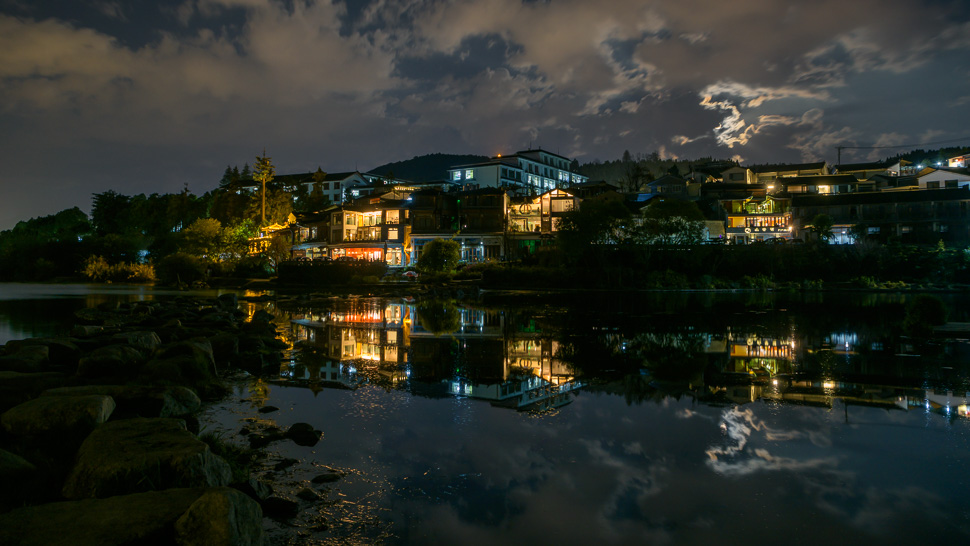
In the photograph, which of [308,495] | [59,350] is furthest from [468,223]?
[308,495]

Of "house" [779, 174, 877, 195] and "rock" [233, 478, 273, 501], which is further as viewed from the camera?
"house" [779, 174, 877, 195]

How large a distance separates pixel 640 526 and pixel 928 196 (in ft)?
280

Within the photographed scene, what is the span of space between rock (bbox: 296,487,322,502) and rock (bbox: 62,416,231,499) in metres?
0.85

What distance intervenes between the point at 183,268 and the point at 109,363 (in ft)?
184

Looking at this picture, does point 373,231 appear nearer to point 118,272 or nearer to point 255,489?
point 118,272

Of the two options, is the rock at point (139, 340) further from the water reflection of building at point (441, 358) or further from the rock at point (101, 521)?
the rock at point (101, 521)

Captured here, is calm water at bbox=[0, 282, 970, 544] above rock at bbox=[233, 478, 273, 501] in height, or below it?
below

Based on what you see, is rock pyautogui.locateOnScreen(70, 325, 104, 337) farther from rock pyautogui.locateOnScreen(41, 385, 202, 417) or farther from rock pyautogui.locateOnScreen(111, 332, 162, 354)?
rock pyautogui.locateOnScreen(41, 385, 202, 417)

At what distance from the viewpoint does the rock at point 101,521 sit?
3.89 meters

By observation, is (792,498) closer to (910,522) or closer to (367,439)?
(910,522)

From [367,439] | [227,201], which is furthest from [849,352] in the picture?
[227,201]

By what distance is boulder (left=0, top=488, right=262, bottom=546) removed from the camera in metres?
3.91

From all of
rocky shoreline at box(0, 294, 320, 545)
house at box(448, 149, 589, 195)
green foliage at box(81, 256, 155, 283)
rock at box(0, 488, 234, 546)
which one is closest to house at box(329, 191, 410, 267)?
house at box(448, 149, 589, 195)

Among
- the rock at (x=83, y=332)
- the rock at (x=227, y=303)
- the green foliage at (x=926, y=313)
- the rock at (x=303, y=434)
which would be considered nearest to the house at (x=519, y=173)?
the rock at (x=227, y=303)
